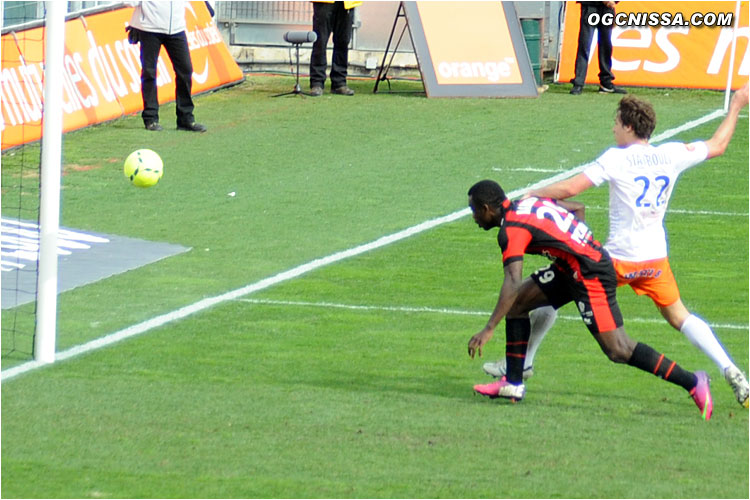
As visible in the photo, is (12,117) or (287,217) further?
(12,117)

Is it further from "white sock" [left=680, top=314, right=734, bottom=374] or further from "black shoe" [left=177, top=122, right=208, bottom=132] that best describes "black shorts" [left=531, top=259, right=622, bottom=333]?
"black shoe" [left=177, top=122, right=208, bottom=132]

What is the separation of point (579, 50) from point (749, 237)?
813 centimetres

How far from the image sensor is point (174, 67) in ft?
57.2

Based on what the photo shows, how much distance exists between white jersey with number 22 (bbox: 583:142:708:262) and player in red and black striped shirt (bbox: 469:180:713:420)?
0.65 feet

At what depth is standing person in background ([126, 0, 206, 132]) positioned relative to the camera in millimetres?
17125

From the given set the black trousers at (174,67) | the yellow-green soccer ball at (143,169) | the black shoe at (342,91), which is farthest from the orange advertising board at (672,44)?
the yellow-green soccer ball at (143,169)

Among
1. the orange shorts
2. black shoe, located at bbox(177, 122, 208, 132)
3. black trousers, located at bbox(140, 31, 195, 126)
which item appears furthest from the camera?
black shoe, located at bbox(177, 122, 208, 132)

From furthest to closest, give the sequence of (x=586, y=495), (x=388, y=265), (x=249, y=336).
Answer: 1. (x=388, y=265)
2. (x=249, y=336)
3. (x=586, y=495)

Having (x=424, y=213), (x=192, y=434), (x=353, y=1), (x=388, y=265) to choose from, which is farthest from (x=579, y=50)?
(x=192, y=434)

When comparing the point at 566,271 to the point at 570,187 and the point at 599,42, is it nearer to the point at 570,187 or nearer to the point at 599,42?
the point at 570,187

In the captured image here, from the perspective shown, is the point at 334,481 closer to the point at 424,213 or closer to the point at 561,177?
the point at 424,213

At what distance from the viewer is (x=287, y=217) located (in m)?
13.5

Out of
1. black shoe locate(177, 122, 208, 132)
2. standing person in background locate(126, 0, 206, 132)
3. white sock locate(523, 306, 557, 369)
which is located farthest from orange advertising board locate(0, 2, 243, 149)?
white sock locate(523, 306, 557, 369)

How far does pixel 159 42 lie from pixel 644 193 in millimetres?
10801
